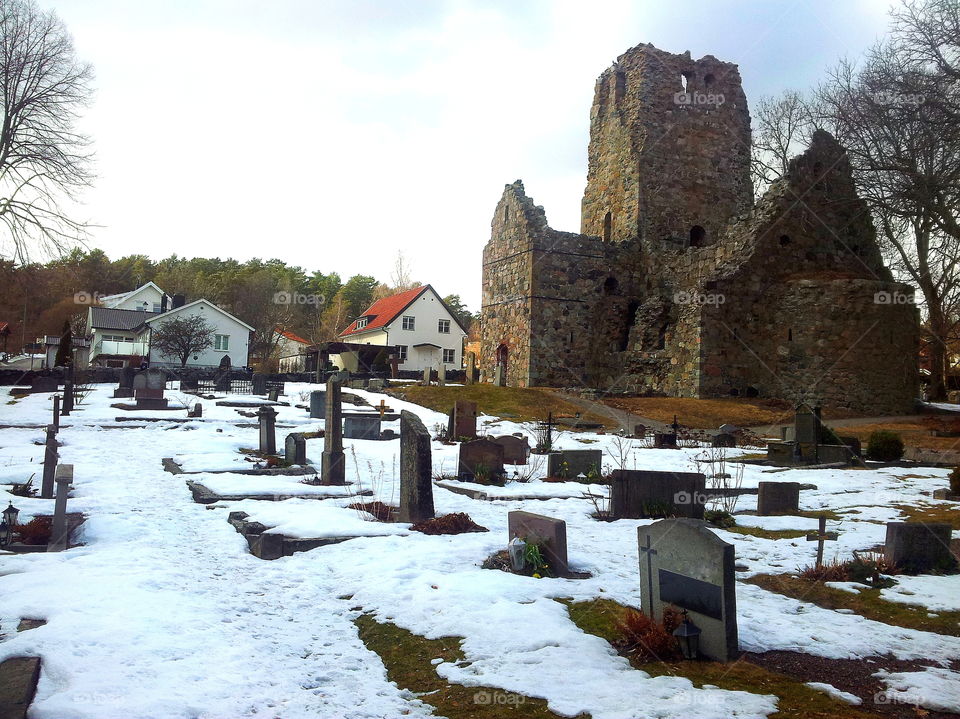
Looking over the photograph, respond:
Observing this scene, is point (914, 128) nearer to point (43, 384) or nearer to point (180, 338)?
point (43, 384)

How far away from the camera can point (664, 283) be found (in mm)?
28828

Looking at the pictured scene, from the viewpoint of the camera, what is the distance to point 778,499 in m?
9.84

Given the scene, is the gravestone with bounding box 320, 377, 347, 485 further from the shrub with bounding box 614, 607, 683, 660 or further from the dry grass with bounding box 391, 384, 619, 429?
the dry grass with bounding box 391, 384, 619, 429

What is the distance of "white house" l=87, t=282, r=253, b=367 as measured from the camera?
5091cm

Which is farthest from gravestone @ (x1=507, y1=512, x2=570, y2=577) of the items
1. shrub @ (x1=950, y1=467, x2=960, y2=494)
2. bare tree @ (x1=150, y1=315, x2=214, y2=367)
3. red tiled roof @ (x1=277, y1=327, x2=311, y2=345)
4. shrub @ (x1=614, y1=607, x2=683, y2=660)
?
red tiled roof @ (x1=277, y1=327, x2=311, y2=345)

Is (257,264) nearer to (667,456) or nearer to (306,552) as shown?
(667,456)

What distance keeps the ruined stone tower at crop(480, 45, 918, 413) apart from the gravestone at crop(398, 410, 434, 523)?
1837 cm

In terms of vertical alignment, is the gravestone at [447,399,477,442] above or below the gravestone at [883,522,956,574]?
above

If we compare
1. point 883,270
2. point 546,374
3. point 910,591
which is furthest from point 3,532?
point 883,270
